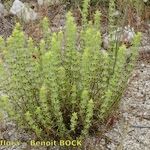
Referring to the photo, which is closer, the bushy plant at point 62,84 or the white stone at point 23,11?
the bushy plant at point 62,84

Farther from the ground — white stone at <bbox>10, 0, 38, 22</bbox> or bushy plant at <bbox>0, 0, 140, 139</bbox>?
white stone at <bbox>10, 0, 38, 22</bbox>

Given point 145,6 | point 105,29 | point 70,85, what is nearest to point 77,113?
point 70,85

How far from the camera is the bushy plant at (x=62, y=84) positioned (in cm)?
261

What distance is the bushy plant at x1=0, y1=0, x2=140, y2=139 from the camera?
2607 mm

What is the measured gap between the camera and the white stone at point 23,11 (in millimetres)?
4418

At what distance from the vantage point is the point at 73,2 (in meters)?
4.64

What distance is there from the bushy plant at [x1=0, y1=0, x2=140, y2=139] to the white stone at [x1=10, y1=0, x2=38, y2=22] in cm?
154

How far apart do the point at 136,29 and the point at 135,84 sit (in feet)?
2.65

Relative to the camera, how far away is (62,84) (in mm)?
2750

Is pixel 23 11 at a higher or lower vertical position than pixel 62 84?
higher

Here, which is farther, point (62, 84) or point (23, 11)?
point (23, 11)

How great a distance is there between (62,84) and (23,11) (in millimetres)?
1845

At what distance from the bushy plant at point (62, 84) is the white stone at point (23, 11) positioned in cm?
154

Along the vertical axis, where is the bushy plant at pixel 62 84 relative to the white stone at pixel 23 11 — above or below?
below
